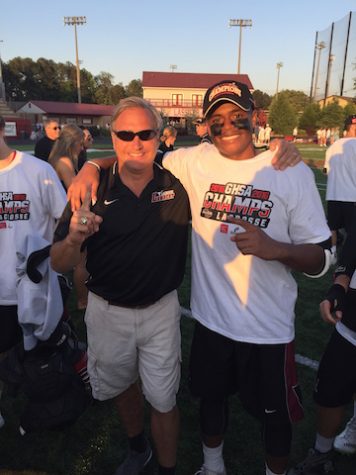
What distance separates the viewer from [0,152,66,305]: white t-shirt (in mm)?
2693

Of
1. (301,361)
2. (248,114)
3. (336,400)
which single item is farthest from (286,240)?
(301,361)

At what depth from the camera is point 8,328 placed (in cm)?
281

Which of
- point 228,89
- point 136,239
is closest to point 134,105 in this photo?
point 228,89

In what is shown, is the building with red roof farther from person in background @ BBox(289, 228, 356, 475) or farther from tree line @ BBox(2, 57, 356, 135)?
person in background @ BBox(289, 228, 356, 475)

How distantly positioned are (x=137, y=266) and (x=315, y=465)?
178 centimetres

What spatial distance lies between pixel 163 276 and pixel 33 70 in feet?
269

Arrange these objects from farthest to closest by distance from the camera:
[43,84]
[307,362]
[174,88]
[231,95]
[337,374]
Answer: [43,84]
[174,88]
[307,362]
[337,374]
[231,95]

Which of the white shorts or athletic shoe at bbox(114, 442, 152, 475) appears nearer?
the white shorts

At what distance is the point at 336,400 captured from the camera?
7.70 feet

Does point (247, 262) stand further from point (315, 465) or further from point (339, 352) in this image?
point (315, 465)

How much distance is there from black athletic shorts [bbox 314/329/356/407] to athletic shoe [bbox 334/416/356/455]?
60 cm

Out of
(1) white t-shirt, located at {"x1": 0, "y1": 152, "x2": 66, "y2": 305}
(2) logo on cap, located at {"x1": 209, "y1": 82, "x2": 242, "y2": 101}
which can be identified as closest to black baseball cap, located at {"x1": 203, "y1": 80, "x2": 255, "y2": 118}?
(2) logo on cap, located at {"x1": 209, "y1": 82, "x2": 242, "y2": 101}

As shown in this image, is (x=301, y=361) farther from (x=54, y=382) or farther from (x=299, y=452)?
(x=54, y=382)

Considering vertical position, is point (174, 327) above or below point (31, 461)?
above
